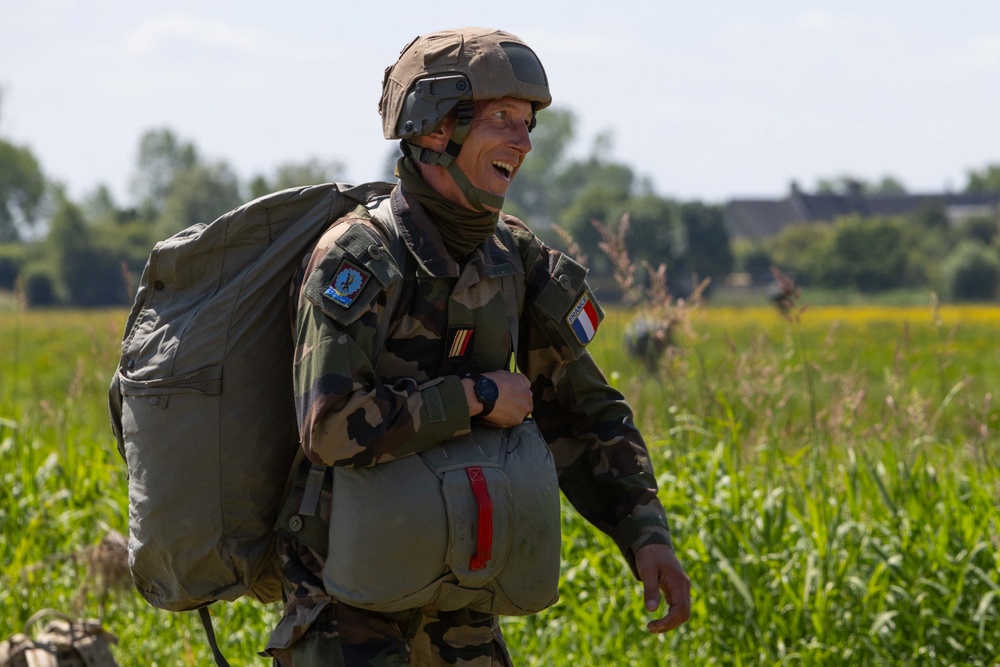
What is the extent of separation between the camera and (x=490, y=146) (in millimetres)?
2744

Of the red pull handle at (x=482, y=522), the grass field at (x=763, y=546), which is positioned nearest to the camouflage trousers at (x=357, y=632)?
the red pull handle at (x=482, y=522)

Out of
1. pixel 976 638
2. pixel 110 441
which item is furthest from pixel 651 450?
pixel 110 441

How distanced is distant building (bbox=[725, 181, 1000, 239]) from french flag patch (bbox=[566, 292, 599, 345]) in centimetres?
9963

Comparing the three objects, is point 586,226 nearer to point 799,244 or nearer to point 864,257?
point 864,257

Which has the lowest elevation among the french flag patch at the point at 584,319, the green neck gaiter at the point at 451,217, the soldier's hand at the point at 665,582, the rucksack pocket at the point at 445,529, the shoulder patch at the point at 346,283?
the soldier's hand at the point at 665,582

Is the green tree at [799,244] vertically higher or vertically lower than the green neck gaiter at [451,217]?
lower

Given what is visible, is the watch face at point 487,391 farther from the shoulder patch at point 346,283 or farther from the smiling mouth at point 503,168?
the smiling mouth at point 503,168

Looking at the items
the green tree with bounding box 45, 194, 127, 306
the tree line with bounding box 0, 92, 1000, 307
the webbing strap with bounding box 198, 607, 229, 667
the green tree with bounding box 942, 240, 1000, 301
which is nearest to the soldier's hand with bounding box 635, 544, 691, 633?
the webbing strap with bounding box 198, 607, 229, 667

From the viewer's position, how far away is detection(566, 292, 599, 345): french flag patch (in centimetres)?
297

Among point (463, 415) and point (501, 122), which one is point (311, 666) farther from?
point (501, 122)

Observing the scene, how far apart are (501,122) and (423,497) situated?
2.74 ft

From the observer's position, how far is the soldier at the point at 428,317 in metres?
2.58

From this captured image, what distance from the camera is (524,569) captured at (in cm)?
268

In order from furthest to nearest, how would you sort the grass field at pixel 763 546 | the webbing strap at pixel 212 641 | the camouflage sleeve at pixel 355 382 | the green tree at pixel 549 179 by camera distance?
1. the green tree at pixel 549 179
2. the grass field at pixel 763 546
3. the webbing strap at pixel 212 641
4. the camouflage sleeve at pixel 355 382
